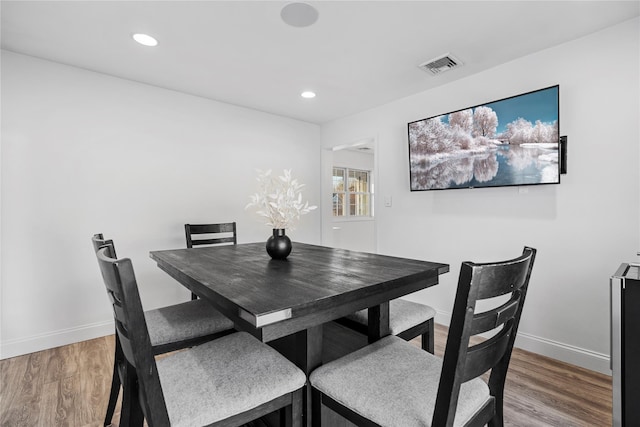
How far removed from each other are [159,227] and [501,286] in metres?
3.19

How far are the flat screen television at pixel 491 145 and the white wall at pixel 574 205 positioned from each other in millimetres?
140

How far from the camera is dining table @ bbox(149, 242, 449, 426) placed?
93cm

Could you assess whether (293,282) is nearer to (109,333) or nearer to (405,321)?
(405,321)

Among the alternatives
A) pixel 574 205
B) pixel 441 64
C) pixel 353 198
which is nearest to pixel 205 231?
pixel 441 64

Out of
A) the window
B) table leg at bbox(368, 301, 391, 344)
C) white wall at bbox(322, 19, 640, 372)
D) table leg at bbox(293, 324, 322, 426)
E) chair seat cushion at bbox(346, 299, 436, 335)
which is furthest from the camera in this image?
the window

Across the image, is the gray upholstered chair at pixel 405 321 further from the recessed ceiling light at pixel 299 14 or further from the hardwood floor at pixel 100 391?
the recessed ceiling light at pixel 299 14

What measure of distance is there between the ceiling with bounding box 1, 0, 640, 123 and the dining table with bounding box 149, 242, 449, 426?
1.59 metres

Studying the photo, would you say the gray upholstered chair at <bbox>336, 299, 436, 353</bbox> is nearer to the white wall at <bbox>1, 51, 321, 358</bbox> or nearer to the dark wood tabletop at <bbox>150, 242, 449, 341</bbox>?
the dark wood tabletop at <bbox>150, 242, 449, 341</bbox>

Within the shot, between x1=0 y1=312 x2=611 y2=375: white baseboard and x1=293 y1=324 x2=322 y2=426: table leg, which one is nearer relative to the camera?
x1=293 y1=324 x2=322 y2=426: table leg

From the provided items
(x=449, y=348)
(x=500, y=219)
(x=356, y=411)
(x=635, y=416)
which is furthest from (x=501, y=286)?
(x=500, y=219)

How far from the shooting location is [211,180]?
354cm

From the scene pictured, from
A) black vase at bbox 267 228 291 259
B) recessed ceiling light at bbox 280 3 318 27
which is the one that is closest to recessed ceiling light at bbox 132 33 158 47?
recessed ceiling light at bbox 280 3 318 27

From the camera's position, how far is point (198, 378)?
41.8 inches

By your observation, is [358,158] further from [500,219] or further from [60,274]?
[60,274]
